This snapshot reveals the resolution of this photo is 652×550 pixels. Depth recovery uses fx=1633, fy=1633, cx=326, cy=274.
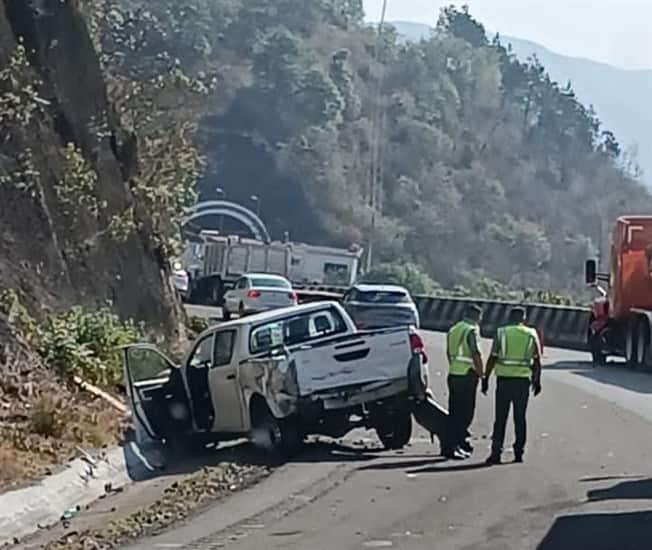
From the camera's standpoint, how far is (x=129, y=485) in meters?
17.9

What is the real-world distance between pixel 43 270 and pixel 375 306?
13.7 meters

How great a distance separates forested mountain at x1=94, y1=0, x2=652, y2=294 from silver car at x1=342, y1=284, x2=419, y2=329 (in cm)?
3689

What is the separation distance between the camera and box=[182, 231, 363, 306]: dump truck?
2650 inches

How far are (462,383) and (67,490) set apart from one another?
4966mm

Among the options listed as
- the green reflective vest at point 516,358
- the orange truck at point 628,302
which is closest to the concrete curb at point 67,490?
the green reflective vest at point 516,358

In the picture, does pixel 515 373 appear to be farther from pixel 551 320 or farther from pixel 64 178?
pixel 551 320

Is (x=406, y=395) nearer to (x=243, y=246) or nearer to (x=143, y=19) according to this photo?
(x=243, y=246)

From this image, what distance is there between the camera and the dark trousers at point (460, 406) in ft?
61.5

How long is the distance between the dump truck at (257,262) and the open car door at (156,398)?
45243 millimetres

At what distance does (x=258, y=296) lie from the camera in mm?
48156

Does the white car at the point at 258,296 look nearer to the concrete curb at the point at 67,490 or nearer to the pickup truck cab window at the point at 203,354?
the pickup truck cab window at the point at 203,354

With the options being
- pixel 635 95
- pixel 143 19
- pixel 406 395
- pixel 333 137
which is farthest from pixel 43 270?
pixel 635 95

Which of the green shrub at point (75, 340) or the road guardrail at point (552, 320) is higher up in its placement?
the green shrub at point (75, 340)

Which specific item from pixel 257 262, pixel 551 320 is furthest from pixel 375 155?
pixel 551 320
